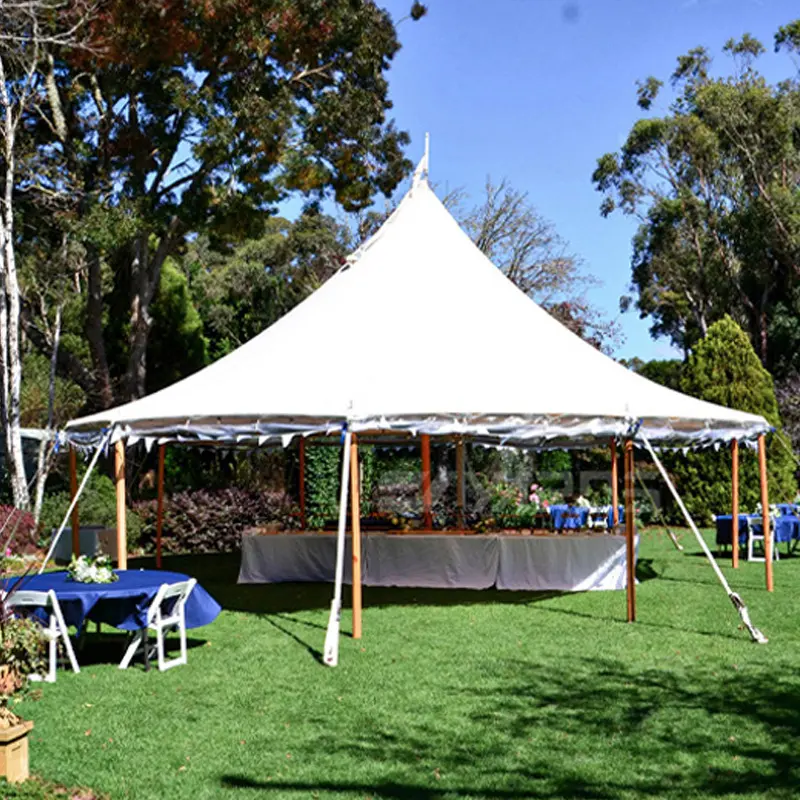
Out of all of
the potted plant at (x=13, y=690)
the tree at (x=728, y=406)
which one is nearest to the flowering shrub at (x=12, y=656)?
the potted plant at (x=13, y=690)

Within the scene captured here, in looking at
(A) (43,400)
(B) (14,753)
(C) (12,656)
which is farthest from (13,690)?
(A) (43,400)

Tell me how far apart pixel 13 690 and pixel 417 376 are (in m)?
5.92

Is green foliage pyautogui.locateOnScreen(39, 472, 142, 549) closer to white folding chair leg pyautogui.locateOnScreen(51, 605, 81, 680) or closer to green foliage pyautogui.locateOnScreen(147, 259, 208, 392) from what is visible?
green foliage pyautogui.locateOnScreen(147, 259, 208, 392)

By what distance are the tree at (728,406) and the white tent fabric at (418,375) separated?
899cm

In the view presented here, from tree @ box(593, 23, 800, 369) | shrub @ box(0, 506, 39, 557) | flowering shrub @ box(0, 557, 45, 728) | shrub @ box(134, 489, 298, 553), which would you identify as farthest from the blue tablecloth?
Result: tree @ box(593, 23, 800, 369)

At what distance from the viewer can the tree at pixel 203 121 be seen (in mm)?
17000

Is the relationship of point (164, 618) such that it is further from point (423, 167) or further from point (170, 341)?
point (170, 341)

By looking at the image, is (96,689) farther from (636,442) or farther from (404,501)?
(404,501)

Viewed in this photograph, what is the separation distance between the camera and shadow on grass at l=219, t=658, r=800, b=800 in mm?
5023

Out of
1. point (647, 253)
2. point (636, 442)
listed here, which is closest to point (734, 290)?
point (647, 253)

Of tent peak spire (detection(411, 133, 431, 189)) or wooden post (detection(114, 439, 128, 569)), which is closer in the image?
wooden post (detection(114, 439, 128, 569))

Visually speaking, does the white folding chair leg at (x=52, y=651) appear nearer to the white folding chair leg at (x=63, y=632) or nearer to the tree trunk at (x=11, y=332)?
the white folding chair leg at (x=63, y=632)

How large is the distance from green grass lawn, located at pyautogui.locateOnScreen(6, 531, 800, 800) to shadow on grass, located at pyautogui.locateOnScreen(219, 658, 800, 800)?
0.05 ft

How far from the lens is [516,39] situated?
1656cm
